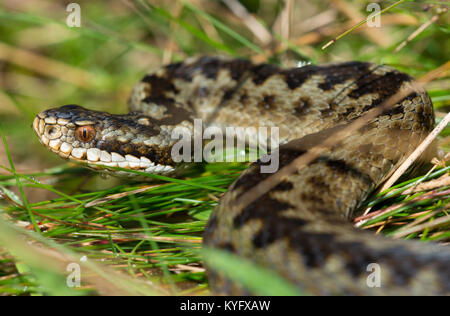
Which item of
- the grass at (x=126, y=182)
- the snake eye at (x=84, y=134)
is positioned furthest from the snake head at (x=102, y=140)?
the grass at (x=126, y=182)

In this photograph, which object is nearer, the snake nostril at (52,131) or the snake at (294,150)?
the snake at (294,150)

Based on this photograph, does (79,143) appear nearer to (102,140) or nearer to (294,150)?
(102,140)

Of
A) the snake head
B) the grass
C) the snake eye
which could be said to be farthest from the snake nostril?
the grass

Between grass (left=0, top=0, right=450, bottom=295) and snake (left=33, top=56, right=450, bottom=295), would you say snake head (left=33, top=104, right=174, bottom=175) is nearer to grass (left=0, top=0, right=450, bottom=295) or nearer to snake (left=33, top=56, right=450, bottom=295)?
snake (left=33, top=56, right=450, bottom=295)

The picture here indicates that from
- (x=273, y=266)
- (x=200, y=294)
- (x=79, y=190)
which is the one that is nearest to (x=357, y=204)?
(x=273, y=266)

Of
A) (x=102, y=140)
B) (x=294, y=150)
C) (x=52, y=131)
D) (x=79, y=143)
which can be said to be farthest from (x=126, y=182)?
(x=294, y=150)

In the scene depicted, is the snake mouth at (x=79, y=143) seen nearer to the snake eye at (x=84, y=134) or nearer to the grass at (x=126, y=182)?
the snake eye at (x=84, y=134)

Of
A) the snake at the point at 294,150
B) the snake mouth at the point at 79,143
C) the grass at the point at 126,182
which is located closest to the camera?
the snake at the point at 294,150

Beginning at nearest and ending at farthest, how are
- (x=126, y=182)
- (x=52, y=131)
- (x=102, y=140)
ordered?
(x=52, y=131), (x=102, y=140), (x=126, y=182)
